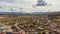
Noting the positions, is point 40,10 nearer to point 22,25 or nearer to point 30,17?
point 30,17

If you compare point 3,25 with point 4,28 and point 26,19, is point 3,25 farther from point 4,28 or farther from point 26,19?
point 26,19

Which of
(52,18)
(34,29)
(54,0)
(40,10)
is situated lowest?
(34,29)

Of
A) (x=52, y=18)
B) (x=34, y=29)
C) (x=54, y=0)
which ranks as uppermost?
(x=54, y=0)

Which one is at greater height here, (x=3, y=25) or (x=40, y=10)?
(x=40, y=10)

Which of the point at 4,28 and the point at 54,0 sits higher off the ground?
the point at 54,0

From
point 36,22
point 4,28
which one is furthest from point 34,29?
point 4,28

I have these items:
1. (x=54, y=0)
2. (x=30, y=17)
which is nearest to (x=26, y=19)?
(x=30, y=17)

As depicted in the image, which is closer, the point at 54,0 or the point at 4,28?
the point at 4,28
